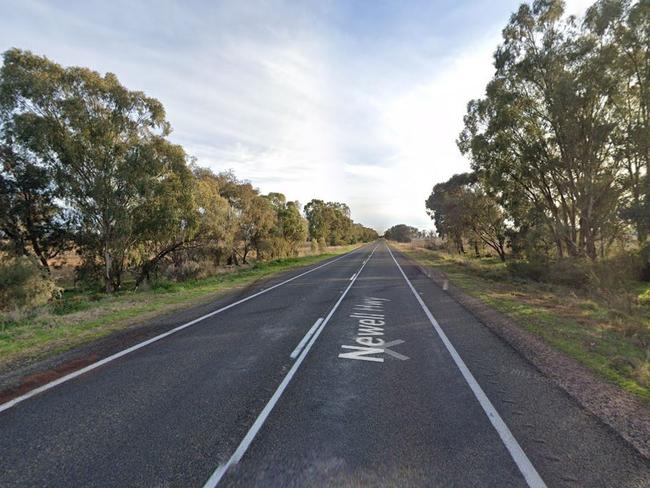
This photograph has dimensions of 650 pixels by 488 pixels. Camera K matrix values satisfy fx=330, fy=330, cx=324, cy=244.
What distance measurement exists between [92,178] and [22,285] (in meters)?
6.10

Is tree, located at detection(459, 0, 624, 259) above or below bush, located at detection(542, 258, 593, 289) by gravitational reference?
above

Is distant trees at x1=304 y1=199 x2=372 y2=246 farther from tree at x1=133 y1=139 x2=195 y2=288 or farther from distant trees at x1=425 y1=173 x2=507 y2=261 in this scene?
tree at x1=133 y1=139 x2=195 y2=288

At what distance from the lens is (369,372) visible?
5.29 m

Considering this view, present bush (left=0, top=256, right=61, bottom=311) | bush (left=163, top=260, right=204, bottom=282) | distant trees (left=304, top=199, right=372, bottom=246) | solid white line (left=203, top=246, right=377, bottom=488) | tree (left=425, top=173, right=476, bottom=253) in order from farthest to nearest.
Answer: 1. distant trees (left=304, top=199, right=372, bottom=246)
2. tree (left=425, top=173, right=476, bottom=253)
3. bush (left=163, top=260, right=204, bottom=282)
4. bush (left=0, top=256, right=61, bottom=311)
5. solid white line (left=203, top=246, right=377, bottom=488)

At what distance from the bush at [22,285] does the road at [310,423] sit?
11847mm

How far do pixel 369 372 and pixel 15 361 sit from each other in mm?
6051

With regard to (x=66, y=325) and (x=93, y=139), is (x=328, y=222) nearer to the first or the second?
(x=93, y=139)

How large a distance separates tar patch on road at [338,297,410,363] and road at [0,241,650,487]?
6cm

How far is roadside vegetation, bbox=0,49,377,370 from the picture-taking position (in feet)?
45.0

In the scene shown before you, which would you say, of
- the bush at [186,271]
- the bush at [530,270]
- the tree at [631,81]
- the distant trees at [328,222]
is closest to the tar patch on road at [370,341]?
the tree at [631,81]

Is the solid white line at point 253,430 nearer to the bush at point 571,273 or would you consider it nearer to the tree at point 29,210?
the bush at point 571,273

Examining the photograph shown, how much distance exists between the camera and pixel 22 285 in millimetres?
13930

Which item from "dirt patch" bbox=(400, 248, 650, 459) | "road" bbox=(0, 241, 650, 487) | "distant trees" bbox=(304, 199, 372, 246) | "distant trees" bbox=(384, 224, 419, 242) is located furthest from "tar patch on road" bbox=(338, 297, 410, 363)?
"distant trees" bbox=(384, 224, 419, 242)

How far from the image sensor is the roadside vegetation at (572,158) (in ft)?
45.5
